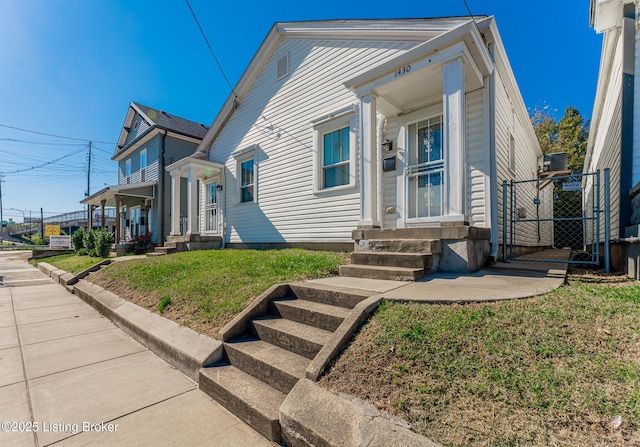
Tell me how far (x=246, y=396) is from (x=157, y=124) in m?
16.1

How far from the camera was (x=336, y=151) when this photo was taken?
7.31 metres

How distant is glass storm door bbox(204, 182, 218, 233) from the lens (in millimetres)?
11172

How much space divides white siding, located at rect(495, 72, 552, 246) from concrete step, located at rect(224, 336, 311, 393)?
4.92 m

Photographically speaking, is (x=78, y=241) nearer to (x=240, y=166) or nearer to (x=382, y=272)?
(x=240, y=166)

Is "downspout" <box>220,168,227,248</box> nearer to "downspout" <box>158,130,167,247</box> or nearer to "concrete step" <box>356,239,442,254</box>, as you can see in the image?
"downspout" <box>158,130,167,247</box>

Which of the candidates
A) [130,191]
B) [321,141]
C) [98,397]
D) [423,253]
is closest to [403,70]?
[321,141]

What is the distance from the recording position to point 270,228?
885 cm

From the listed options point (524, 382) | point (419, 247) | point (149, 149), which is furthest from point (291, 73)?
point (149, 149)

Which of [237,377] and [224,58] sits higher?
[224,58]

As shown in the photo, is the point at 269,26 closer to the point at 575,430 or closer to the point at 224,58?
the point at 224,58

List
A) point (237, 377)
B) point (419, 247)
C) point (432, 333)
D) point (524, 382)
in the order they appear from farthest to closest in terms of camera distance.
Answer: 1. point (419, 247)
2. point (237, 377)
3. point (432, 333)
4. point (524, 382)

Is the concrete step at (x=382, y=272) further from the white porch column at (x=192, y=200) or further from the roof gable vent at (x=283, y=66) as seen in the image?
the white porch column at (x=192, y=200)

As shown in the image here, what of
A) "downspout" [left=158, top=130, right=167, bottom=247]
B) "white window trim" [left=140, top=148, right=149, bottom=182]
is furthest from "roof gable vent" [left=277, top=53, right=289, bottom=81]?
"white window trim" [left=140, top=148, right=149, bottom=182]

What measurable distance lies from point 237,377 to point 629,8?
7786 mm
